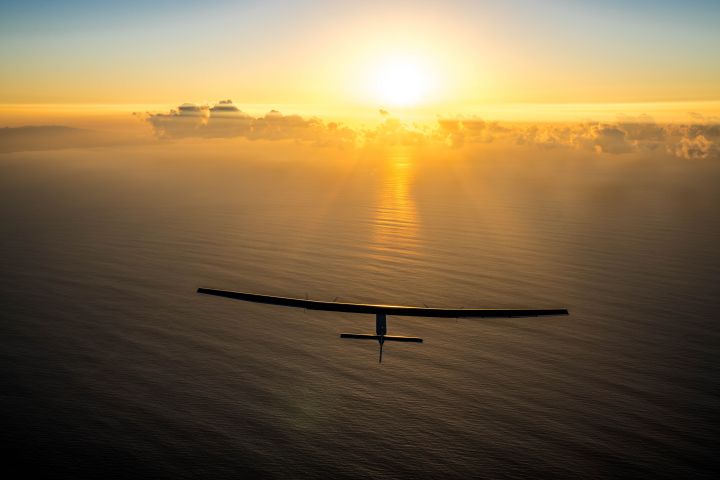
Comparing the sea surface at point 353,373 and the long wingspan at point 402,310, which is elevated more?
the long wingspan at point 402,310

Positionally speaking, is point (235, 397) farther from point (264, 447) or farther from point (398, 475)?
point (398, 475)

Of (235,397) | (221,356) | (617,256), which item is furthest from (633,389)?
(617,256)

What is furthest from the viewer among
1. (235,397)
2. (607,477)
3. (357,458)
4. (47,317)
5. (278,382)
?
(47,317)

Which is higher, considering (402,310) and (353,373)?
(402,310)

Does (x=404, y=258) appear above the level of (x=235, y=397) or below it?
below

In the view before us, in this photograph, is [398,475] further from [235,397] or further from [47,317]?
[47,317]

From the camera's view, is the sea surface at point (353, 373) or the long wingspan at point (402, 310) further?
the long wingspan at point (402, 310)

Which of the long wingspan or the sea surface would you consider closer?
the sea surface

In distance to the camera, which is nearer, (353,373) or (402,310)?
(402,310)

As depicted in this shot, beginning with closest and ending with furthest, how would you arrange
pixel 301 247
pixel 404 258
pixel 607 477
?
1. pixel 607 477
2. pixel 404 258
3. pixel 301 247

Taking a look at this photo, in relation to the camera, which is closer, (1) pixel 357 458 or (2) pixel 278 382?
(1) pixel 357 458

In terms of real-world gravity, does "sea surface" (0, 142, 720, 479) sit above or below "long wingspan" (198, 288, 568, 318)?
below
